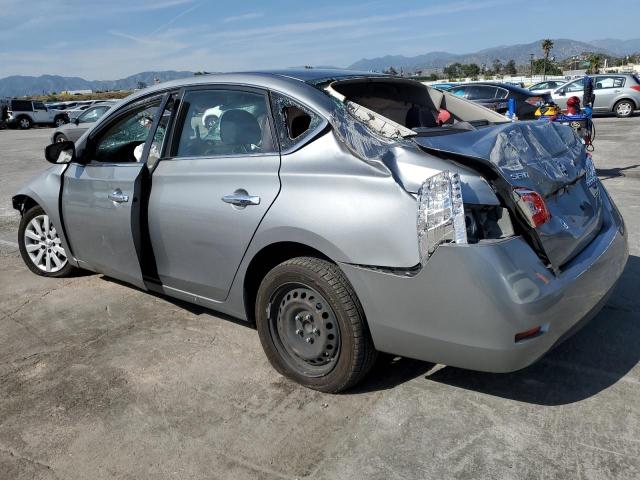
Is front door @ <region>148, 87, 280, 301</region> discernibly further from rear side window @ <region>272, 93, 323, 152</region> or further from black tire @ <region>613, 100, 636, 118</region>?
black tire @ <region>613, 100, 636, 118</region>

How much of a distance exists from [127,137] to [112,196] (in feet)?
1.93

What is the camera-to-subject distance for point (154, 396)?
3.16 meters

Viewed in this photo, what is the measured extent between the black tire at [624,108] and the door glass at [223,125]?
2060 centimetres

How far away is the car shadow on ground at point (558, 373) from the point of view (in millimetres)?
2994

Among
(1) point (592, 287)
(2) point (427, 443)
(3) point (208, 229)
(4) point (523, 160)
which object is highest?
(4) point (523, 160)

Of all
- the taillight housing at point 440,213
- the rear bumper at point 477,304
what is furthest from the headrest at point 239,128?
the taillight housing at point 440,213

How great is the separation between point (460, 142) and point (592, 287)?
0.96 m

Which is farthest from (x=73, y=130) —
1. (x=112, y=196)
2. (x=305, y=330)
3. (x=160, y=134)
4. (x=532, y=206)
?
(x=532, y=206)

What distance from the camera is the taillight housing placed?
2.45m

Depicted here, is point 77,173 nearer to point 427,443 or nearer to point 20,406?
point 20,406

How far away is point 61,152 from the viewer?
4480 mm

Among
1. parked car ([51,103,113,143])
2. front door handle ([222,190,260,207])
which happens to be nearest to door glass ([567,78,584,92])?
parked car ([51,103,113,143])

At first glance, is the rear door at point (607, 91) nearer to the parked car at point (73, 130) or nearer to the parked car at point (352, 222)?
the parked car at point (73, 130)

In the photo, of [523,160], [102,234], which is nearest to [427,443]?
[523,160]
